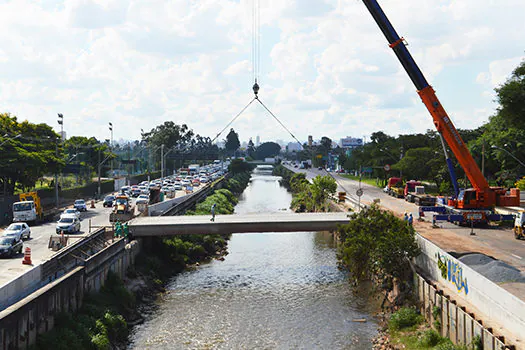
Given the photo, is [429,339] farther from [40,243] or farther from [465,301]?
[40,243]

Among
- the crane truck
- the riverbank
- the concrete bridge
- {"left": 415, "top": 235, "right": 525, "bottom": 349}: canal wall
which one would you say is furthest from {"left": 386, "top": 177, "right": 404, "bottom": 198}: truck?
{"left": 415, "top": 235, "right": 525, "bottom": 349}: canal wall

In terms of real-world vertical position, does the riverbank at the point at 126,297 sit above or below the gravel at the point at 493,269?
below

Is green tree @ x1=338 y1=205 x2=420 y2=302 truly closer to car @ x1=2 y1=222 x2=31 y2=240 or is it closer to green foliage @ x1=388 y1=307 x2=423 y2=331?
green foliage @ x1=388 y1=307 x2=423 y2=331

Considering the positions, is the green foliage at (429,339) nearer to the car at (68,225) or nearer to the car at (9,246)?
the car at (9,246)

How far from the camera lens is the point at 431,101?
171 ft

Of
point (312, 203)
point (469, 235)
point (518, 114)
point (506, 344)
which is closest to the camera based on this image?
point (506, 344)

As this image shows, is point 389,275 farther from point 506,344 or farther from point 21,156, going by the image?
point 21,156

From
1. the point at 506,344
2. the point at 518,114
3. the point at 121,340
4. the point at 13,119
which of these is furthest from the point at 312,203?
the point at 506,344

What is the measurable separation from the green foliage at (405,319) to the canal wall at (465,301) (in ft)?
2.21

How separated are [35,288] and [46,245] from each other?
47.3ft

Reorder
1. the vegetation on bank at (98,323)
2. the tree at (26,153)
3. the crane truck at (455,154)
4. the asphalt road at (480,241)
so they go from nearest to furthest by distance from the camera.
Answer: the vegetation on bank at (98,323) < the asphalt road at (480,241) < the crane truck at (455,154) < the tree at (26,153)

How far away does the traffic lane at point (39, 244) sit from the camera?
35.7 meters

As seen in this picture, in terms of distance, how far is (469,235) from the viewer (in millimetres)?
50938

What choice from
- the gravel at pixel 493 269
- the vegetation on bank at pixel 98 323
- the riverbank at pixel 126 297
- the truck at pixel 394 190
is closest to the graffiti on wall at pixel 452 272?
the gravel at pixel 493 269
